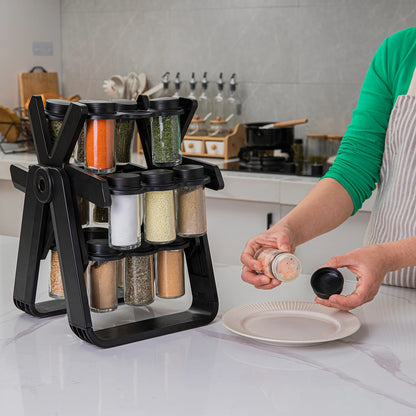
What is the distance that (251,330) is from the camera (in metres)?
1.08

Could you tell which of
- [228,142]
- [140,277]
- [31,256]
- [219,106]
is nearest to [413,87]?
[140,277]

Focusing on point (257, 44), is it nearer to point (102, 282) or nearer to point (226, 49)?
point (226, 49)

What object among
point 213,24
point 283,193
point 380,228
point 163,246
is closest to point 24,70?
point 213,24

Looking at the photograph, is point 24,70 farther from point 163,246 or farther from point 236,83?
point 163,246

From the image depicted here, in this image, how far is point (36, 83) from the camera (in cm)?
359

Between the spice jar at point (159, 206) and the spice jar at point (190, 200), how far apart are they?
27 mm

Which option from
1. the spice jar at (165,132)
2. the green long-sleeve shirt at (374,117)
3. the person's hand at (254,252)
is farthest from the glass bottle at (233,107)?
the spice jar at (165,132)

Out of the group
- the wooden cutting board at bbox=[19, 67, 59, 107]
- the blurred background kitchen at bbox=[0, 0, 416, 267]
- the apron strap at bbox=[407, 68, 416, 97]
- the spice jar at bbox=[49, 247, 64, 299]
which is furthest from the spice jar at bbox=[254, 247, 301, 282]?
the wooden cutting board at bbox=[19, 67, 59, 107]

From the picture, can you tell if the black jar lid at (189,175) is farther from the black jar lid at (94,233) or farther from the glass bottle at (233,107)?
the glass bottle at (233,107)

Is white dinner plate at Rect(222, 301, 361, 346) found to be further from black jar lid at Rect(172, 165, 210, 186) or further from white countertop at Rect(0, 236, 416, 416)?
black jar lid at Rect(172, 165, 210, 186)

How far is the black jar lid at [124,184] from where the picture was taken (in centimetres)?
99

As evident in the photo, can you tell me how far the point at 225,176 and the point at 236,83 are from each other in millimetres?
758

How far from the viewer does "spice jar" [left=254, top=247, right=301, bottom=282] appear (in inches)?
42.1

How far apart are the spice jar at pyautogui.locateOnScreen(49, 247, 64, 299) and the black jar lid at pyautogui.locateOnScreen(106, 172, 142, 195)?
19 cm
